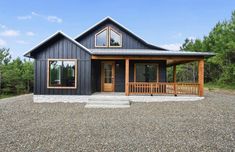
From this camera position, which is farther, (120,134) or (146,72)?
(146,72)

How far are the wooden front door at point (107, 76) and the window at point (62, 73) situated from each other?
283 centimetres

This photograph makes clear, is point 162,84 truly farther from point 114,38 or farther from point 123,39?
point 114,38

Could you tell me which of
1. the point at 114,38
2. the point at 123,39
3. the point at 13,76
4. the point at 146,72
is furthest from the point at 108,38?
the point at 13,76

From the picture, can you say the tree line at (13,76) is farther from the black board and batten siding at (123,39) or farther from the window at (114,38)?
the window at (114,38)

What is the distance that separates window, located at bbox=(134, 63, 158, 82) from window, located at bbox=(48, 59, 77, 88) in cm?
464

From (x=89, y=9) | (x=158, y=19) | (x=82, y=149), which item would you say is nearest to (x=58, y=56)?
(x=82, y=149)

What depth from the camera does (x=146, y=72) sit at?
1320cm

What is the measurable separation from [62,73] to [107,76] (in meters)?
3.58

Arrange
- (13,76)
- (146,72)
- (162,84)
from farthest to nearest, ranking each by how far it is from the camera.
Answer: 1. (13,76)
2. (146,72)
3. (162,84)

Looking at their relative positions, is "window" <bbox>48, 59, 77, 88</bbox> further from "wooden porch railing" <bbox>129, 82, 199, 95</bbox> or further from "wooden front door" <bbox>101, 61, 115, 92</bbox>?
"wooden porch railing" <bbox>129, 82, 199, 95</bbox>

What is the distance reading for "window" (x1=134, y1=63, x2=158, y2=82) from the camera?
13156mm

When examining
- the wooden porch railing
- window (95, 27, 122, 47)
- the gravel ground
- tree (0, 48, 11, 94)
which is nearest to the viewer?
the gravel ground

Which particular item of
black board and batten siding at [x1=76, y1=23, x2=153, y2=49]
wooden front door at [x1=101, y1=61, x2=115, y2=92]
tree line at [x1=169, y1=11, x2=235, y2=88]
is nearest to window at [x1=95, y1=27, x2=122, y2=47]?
black board and batten siding at [x1=76, y1=23, x2=153, y2=49]

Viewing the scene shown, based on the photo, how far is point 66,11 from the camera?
23.2m
